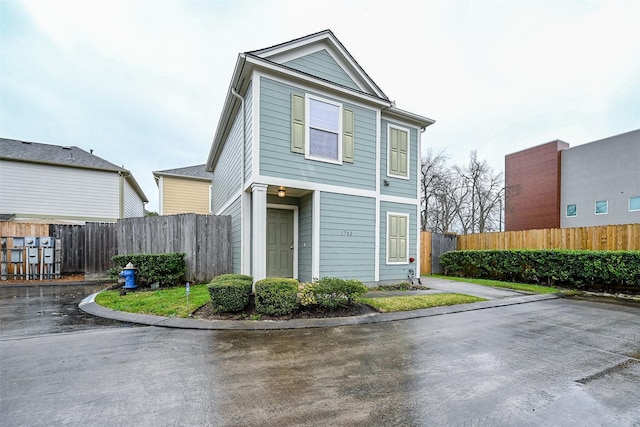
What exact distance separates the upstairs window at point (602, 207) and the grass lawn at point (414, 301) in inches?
661

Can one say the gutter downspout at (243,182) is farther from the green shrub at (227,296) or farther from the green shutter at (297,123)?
the green shrub at (227,296)

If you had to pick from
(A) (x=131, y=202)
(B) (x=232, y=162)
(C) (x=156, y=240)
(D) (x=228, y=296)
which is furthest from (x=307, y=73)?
(A) (x=131, y=202)

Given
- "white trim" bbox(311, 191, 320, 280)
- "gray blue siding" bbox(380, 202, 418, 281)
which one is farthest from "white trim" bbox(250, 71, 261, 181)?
"gray blue siding" bbox(380, 202, 418, 281)

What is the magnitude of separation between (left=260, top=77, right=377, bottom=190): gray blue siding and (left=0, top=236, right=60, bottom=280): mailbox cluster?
29.9 ft

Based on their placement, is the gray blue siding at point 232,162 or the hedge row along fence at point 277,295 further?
the gray blue siding at point 232,162

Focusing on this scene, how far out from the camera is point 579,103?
19.4 metres

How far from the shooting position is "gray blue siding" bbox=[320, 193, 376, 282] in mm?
7750

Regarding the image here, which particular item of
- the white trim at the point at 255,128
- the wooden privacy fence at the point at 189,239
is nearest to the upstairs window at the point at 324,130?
the white trim at the point at 255,128

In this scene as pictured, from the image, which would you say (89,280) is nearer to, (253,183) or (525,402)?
(253,183)

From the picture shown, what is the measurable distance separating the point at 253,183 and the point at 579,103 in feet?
81.1

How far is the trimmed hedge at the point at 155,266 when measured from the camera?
814 centimetres

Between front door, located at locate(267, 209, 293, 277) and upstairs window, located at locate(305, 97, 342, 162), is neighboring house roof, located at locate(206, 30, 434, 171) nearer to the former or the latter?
upstairs window, located at locate(305, 97, 342, 162)

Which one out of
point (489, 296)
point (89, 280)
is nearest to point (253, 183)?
point (489, 296)

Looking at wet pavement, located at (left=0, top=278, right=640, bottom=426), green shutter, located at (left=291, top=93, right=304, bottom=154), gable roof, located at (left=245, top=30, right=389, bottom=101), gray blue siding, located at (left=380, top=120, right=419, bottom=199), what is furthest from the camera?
gray blue siding, located at (left=380, top=120, right=419, bottom=199)
